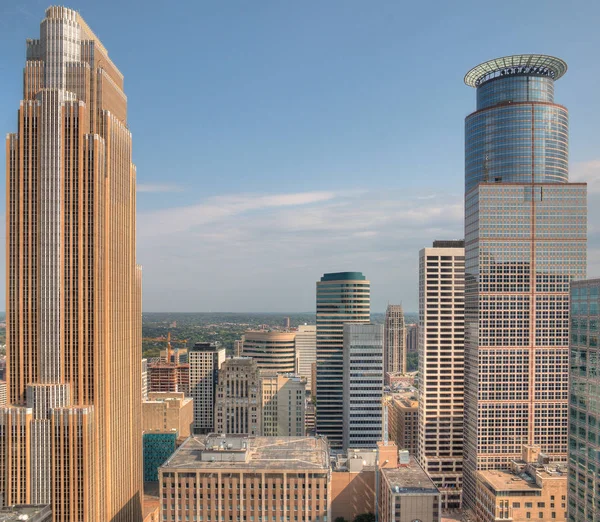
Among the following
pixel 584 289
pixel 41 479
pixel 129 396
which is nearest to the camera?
pixel 584 289

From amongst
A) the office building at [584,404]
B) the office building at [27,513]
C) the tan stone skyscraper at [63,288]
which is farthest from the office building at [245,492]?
the office building at [584,404]

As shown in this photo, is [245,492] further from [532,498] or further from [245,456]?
[532,498]

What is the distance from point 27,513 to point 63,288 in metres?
40.5

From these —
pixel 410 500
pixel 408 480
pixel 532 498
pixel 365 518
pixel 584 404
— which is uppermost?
pixel 584 404

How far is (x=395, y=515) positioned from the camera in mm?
120188

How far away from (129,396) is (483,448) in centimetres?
10710

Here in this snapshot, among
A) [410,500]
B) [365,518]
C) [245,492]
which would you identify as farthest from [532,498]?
[245,492]

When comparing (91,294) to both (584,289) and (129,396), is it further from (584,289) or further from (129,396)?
(584,289)

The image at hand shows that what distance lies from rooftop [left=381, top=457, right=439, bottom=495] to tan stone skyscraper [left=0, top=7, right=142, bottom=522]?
59056 millimetres

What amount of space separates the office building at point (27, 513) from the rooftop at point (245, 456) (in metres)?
22.9

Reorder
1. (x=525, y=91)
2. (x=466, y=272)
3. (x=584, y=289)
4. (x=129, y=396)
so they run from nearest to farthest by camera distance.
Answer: (x=584, y=289), (x=129, y=396), (x=466, y=272), (x=525, y=91)

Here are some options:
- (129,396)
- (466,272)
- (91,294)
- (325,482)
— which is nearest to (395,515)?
(325,482)

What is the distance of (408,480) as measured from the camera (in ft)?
428

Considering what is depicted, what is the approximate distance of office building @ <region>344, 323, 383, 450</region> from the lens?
19200 cm
